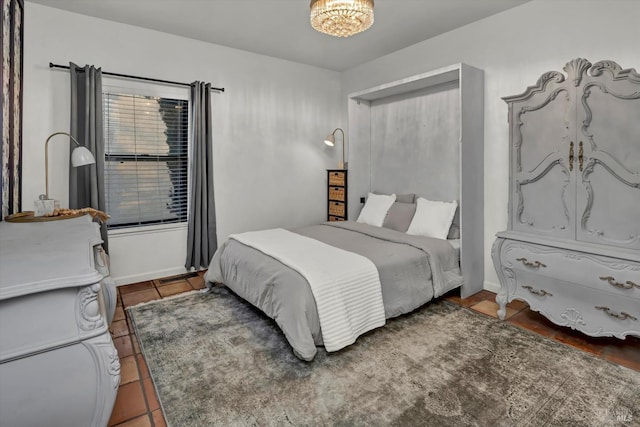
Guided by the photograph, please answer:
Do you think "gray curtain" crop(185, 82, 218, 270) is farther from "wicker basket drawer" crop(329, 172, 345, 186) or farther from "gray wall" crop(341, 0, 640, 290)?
"gray wall" crop(341, 0, 640, 290)

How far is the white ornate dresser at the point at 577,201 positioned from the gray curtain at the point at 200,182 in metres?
3.08

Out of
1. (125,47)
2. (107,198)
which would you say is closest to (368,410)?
(107,198)

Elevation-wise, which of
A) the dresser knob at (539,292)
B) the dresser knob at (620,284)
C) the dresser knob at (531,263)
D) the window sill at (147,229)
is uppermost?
the window sill at (147,229)

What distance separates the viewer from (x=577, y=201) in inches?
96.7

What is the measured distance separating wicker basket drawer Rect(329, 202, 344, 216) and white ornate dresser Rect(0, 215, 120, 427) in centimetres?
379

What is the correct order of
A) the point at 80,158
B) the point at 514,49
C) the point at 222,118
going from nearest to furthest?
1. the point at 80,158
2. the point at 514,49
3. the point at 222,118

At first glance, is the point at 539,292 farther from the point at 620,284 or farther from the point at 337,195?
the point at 337,195

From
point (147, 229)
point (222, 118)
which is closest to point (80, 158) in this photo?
point (147, 229)

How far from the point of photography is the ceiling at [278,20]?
3184 millimetres

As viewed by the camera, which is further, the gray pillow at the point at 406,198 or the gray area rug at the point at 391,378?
the gray pillow at the point at 406,198

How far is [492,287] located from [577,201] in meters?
1.36

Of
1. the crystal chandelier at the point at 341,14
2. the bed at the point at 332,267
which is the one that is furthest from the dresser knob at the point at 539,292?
the crystal chandelier at the point at 341,14

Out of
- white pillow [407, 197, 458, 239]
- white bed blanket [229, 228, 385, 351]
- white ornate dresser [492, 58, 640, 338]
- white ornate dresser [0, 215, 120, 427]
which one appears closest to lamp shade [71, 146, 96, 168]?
white bed blanket [229, 228, 385, 351]

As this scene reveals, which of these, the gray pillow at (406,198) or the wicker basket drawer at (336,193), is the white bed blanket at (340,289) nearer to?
the gray pillow at (406,198)
